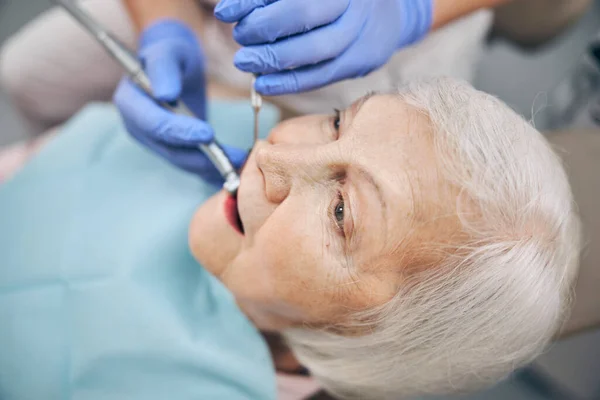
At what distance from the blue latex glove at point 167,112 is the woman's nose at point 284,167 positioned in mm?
169

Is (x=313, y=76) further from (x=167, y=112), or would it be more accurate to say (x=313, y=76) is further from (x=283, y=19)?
(x=167, y=112)

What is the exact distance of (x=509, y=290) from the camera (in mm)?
667

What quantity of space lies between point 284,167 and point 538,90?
1.42 metres

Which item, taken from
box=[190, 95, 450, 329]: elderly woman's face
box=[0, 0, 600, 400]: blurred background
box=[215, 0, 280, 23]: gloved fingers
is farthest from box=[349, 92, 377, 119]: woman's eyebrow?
box=[0, 0, 600, 400]: blurred background

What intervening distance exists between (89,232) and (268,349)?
1.43 ft

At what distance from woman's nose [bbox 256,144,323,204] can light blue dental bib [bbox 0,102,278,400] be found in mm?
314

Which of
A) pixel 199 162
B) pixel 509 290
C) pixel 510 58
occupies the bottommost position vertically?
pixel 510 58

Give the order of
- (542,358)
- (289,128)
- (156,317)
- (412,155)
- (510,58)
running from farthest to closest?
(510,58), (542,358), (156,317), (289,128), (412,155)

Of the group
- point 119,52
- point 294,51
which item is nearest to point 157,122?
point 119,52

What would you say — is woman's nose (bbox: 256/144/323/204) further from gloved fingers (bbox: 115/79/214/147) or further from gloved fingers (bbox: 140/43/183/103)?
gloved fingers (bbox: 140/43/183/103)

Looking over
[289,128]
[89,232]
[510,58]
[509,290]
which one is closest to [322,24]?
[289,128]

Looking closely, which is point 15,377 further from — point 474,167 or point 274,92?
point 474,167

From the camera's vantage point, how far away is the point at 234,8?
2.37ft

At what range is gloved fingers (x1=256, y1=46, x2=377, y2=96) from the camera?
77 cm
